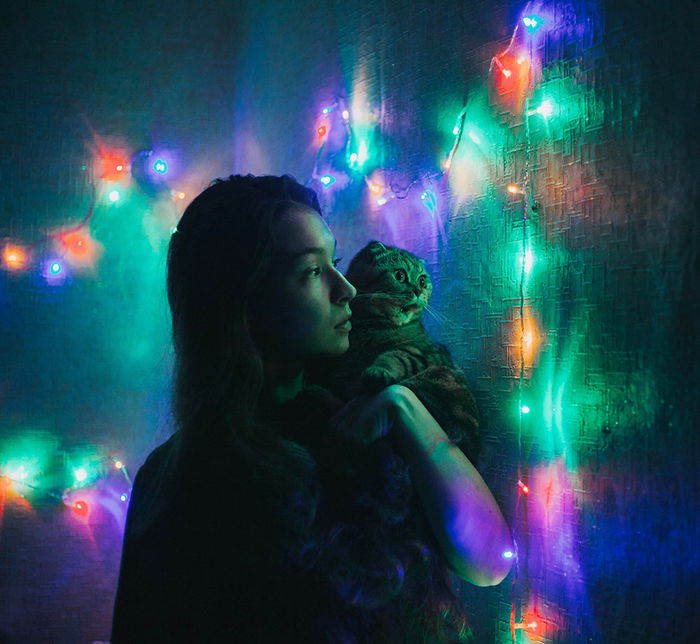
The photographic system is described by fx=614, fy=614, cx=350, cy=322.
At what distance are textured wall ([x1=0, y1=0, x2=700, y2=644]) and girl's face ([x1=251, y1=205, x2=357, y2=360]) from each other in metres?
0.33

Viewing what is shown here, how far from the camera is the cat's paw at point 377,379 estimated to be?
3.51 ft

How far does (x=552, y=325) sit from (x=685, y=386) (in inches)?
10.2

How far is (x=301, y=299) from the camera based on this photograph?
3.60 ft

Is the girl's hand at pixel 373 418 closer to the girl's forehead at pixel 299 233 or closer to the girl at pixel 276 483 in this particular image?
the girl at pixel 276 483

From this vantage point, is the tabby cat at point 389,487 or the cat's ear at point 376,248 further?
the cat's ear at point 376,248

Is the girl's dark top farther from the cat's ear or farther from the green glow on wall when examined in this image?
the green glow on wall

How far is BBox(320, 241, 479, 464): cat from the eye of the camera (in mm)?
1087

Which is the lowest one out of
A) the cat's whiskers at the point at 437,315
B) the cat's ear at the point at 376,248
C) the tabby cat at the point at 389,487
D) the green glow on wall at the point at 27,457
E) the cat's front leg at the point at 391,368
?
the green glow on wall at the point at 27,457

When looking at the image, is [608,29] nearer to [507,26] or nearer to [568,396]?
[507,26]

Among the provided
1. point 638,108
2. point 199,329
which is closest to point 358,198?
point 199,329

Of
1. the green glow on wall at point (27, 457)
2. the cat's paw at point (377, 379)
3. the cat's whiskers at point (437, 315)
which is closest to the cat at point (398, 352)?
the cat's paw at point (377, 379)

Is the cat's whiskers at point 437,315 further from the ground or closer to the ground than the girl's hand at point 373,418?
further from the ground

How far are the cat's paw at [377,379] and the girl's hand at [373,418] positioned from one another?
0.01 metres

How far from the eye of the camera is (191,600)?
3.19 ft
